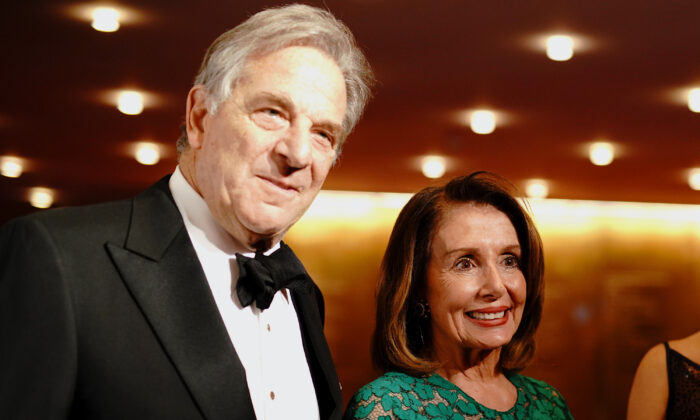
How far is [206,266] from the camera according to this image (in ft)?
5.15

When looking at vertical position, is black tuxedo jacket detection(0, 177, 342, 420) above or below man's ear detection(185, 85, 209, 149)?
below

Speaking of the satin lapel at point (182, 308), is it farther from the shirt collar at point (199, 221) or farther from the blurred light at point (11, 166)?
the blurred light at point (11, 166)

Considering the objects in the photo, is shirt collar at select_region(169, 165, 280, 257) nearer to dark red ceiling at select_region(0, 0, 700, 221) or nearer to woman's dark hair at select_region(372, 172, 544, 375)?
woman's dark hair at select_region(372, 172, 544, 375)

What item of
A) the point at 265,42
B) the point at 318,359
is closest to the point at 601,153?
the point at 318,359

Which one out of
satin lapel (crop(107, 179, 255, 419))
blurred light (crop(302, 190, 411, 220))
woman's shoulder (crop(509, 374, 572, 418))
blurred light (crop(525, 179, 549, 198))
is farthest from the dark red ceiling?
satin lapel (crop(107, 179, 255, 419))

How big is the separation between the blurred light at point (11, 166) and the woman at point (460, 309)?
6009mm

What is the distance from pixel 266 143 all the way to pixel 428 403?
946 millimetres

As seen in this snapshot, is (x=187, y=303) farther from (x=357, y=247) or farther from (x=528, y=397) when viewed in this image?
(x=357, y=247)

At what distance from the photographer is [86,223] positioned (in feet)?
4.54

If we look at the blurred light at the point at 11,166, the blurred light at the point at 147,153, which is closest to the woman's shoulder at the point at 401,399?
the blurred light at the point at 147,153

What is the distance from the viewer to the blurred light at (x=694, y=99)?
5.43 meters

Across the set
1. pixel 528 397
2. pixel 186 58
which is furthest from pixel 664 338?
pixel 528 397

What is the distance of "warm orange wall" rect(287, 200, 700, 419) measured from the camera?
9758mm

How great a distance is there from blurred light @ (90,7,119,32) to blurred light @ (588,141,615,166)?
4183mm
